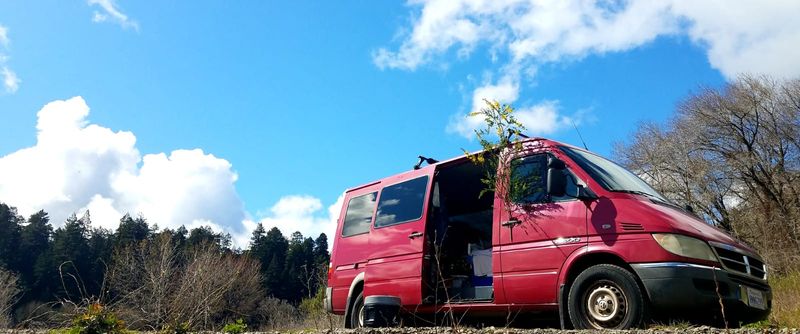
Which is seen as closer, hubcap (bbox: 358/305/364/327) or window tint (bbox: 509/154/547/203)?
window tint (bbox: 509/154/547/203)

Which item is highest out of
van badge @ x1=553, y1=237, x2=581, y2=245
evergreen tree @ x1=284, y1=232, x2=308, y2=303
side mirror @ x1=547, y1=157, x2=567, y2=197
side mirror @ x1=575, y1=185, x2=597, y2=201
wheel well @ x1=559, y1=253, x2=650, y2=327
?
evergreen tree @ x1=284, y1=232, x2=308, y2=303

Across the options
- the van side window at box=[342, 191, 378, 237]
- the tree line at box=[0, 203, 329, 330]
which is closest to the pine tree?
the tree line at box=[0, 203, 329, 330]

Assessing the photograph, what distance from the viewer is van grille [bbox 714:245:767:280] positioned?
514 cm

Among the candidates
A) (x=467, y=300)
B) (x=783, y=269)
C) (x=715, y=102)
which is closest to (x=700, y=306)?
(x=467, y=300)

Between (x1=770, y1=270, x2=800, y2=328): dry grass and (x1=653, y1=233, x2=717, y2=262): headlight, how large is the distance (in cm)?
158

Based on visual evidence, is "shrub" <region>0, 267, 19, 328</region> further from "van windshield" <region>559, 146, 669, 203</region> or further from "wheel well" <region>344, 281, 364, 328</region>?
"van windshield" <region>559, 146, 669, 203</region>

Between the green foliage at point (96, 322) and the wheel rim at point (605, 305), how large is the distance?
4.30 m

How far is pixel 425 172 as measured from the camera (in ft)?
25.5

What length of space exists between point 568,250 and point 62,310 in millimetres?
5084

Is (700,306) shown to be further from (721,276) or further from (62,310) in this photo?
(62,310)

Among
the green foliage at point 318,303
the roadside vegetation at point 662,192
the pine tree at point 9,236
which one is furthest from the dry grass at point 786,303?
the pine tree at point 9,236

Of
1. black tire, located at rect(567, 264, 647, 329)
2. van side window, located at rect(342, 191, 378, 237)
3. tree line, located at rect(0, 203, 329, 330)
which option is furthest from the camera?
tree line, located at rect(0, 203, 329, 330)

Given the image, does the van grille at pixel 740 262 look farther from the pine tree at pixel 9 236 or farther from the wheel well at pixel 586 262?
the pine tree at pixel 9 236

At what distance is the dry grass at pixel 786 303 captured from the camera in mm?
7571
